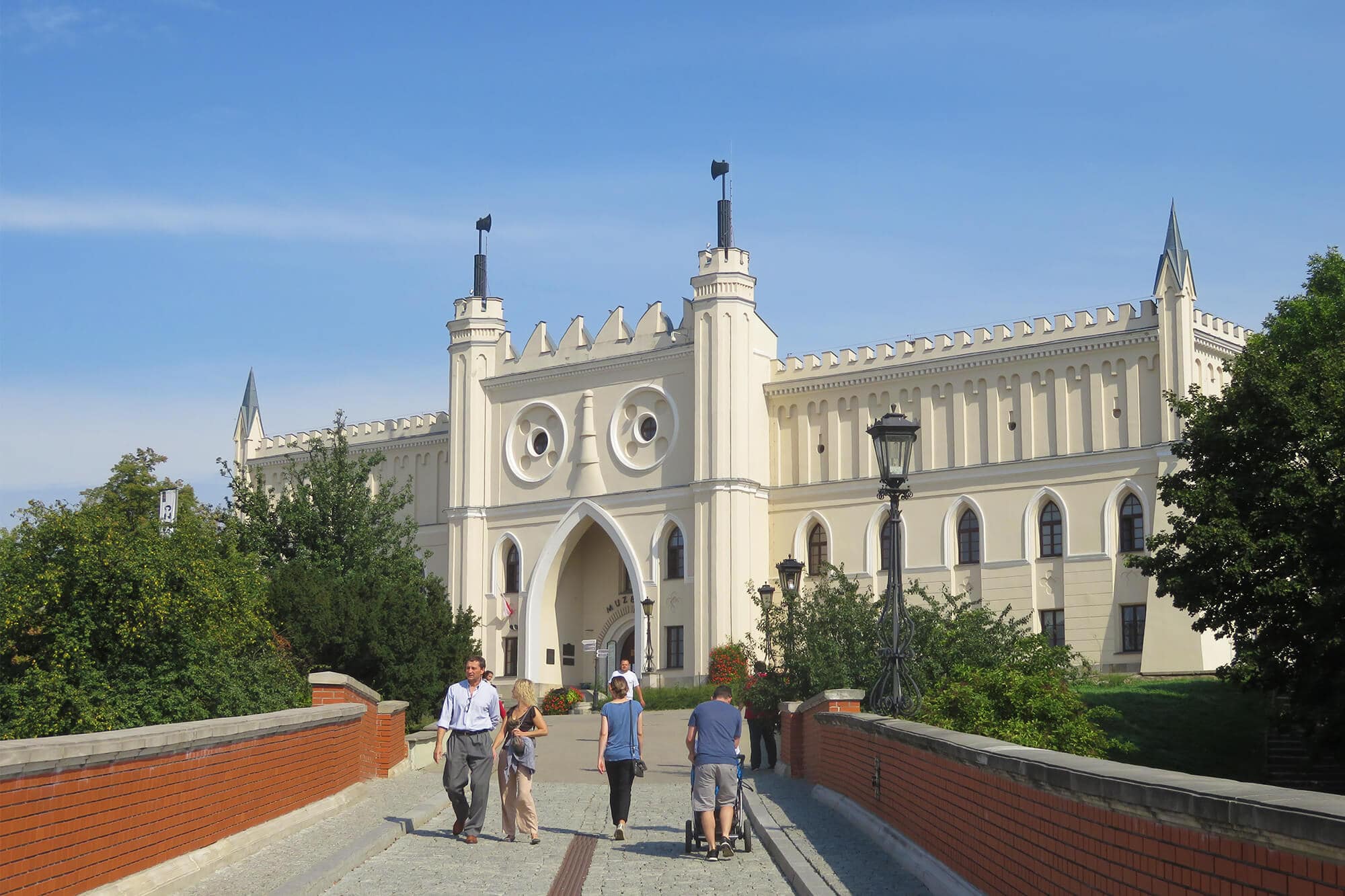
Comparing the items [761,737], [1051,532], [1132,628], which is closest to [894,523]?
[761,737]

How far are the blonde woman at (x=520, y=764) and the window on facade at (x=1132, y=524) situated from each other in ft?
90.6

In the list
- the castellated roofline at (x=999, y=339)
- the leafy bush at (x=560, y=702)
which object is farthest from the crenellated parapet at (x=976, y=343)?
the leafy bush at (x=560, y=702)

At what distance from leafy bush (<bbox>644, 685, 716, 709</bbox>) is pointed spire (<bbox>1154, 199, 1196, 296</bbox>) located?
15162 millimetres

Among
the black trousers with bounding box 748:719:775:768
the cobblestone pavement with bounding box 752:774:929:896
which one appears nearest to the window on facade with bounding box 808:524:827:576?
the black trousers with bounding box 748:719:775:768

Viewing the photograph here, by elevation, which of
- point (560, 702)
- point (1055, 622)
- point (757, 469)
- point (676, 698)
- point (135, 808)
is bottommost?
point (560, 702)

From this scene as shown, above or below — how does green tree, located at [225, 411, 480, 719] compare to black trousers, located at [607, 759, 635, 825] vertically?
above

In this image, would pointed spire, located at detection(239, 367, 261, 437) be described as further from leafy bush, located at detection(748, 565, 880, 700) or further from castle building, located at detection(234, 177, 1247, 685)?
leafy bush, located at detection(748, 565, 880, 700)

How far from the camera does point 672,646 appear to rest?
4459 cm

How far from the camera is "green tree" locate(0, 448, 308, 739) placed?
773 inches

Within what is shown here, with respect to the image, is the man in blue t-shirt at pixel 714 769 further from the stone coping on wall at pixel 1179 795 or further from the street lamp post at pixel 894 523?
the stone coping on wall at pixel 1179 795

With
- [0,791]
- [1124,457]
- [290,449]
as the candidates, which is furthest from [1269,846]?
[290,449]

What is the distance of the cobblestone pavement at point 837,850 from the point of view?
35.2 feet

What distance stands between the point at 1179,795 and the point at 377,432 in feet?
163

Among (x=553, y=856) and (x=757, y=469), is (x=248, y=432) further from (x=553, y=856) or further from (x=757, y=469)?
(x=553, y=856)
